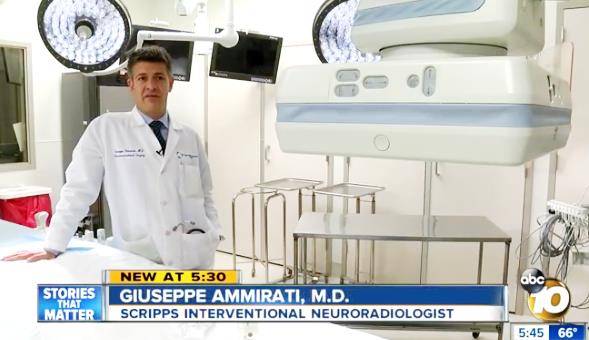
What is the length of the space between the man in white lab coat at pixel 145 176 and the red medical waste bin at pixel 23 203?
1989 mm

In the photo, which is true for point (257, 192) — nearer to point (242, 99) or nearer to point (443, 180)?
point (242, 99)

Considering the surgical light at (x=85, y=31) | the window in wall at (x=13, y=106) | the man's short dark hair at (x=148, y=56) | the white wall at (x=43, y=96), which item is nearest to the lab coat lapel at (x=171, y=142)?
the man's short dark hair at (x=148, y=56)

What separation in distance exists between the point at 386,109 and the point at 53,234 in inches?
61.1

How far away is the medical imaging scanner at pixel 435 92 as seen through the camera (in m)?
0.60

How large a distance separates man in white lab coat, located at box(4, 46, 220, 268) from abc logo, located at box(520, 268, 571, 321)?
54.1 inches

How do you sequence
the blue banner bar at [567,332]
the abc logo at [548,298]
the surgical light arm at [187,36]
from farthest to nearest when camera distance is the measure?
the surgical light arm at [187,36] < the blue banner bar at [567,332] < the abc logo at [548,298]

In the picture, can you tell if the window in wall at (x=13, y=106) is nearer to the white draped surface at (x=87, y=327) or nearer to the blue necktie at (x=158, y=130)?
the blue necktie at (x=158, y=130)

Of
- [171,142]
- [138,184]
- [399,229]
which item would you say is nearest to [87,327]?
[138,184]

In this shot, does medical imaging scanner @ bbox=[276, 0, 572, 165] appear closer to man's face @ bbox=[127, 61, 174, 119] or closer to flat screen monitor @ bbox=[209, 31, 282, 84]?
man's face @ bbox=[127, 61, 174, 119]

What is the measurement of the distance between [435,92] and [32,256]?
163cm

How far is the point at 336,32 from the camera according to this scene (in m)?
1.16

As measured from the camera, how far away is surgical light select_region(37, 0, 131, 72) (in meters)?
1.28

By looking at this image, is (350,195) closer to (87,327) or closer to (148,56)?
(148,56)

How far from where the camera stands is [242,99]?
168 inches
